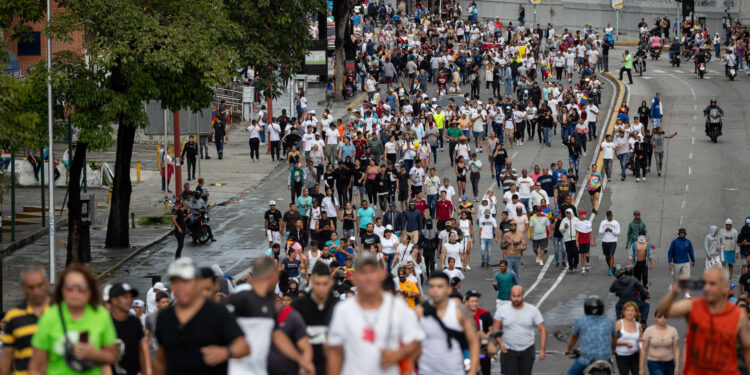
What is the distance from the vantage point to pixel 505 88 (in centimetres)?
5325

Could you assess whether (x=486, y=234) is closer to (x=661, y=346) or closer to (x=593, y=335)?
(x=661, y=346)

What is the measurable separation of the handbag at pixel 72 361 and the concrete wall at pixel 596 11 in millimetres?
64919

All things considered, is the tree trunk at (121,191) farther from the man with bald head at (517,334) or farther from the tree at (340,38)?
the tree at (340,38)

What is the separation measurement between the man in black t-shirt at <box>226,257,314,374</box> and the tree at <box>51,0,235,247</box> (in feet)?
58.1

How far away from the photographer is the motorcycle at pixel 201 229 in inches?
1224

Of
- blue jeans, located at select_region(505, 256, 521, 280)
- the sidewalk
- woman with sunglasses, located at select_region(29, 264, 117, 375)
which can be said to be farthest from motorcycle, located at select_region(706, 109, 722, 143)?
woman with sunglasses, located at select_region(29, 264, 117, 375)

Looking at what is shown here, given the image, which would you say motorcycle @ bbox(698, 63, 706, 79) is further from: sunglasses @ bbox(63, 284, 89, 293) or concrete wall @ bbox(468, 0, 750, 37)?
sunglasses @ bbox(63, 284, 89, 293)

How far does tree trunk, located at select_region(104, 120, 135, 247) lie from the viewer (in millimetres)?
29734

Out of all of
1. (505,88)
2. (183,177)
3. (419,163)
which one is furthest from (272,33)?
(505,88)

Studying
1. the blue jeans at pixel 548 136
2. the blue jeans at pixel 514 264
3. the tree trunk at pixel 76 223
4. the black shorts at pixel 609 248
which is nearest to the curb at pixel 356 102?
the blue jeans at pixel 548 136

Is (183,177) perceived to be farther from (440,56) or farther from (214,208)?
(440,56)

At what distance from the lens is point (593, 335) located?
13.4 meters

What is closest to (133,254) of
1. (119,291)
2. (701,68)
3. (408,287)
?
(408,287)

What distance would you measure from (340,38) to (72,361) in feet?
144
